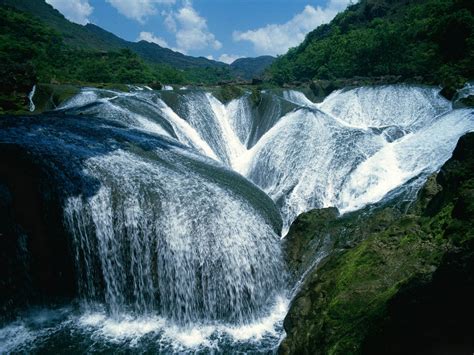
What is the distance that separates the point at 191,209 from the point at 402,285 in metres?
5.52

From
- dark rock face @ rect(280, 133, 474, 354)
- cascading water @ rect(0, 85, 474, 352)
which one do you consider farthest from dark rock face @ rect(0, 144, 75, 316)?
dark rock face @ rect(280, 133, 474, 354)

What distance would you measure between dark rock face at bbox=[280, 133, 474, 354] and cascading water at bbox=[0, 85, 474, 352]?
5.47ft

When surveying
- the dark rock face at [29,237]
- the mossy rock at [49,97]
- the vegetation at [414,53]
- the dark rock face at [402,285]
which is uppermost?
the vegetation at [414,53]

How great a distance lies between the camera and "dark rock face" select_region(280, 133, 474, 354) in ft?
9.73

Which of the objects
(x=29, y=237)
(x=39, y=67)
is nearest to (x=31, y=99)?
(x=29, y=237)

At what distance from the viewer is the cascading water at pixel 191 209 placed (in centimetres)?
776

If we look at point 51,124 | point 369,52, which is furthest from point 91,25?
point 51,124

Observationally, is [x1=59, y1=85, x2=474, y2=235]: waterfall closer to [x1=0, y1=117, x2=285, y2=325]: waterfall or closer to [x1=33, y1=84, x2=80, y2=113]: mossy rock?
[x1=0, y1=117, x2=285, y2=325]: waterfall

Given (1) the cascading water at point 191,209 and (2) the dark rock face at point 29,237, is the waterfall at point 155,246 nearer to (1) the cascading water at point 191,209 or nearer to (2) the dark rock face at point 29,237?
(1) the cascading water at point 191,209

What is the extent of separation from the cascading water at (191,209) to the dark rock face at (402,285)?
1.67m

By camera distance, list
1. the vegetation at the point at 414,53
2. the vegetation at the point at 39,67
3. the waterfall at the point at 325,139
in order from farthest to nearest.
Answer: the vegetation at the point at 414,53 < the vegetation at the point at 39,67 < the waterfall at the point at 325,139

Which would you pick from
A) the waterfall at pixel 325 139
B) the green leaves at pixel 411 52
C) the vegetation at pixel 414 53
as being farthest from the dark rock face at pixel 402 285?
the green leaves at pixel 411 52

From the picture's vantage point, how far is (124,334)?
7.23 meters

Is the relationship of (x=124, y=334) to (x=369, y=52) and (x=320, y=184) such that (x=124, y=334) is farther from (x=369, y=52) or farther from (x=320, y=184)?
(x=369, y=52)
